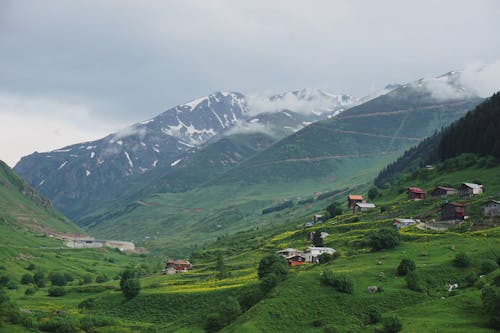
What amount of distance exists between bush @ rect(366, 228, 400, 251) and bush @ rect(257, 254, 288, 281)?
64.5ft

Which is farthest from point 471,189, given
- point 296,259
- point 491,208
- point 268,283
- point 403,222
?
point 268,283

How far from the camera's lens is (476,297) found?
73000 millimetres

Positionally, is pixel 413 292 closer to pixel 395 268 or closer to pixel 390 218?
pixel 395 268

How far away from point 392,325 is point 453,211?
59.2 meters

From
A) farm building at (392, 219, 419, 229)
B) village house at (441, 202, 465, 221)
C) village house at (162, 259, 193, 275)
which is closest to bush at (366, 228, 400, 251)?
Answer: village house at (441, 202, 465, 221)

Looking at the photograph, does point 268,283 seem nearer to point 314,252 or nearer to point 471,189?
point 314,252

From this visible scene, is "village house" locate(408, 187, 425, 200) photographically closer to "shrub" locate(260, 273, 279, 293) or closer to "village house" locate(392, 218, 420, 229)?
"village house" locate(392, 218, 420, 229)

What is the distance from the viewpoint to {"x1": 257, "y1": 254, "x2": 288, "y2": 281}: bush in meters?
95.8

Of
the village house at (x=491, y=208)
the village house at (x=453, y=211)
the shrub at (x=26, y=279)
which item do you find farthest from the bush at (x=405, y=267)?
the shrub at (x=26, y=279)

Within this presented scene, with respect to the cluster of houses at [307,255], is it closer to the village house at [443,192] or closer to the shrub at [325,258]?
the shrub at [325,258]

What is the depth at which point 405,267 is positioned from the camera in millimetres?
88062

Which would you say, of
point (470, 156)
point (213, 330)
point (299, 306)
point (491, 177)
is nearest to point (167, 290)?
point (213, 330)

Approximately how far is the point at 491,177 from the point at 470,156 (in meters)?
25.6

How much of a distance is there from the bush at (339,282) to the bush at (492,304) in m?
21.5
